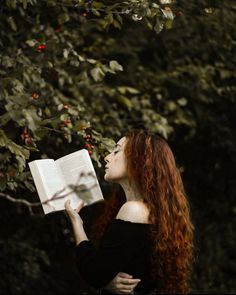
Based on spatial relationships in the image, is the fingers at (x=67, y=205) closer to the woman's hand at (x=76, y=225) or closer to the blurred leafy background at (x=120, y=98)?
the woman's hand at (x=76, y=225)

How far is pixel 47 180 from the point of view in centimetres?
251

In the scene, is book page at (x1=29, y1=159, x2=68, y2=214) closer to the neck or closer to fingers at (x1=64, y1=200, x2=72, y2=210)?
fingers at (x1=64, y1=200, x2=72, y2=210)

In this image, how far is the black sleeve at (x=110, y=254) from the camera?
2361mm

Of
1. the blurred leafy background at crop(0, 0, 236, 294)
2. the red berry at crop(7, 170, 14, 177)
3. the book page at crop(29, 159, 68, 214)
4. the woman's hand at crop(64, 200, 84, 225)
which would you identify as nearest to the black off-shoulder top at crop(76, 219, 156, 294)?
the woman's hand at crop(64, 200, 84, 225)

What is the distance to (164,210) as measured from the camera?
249 cm

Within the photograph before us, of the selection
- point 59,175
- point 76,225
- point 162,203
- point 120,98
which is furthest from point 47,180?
point 120,98

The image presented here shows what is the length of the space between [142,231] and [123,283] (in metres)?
0.21

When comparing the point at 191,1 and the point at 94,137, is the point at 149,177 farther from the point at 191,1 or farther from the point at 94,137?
the point at 191,1

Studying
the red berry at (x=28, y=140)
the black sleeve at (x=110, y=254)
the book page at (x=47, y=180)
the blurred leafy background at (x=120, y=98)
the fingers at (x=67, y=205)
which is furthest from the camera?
the blurred leafy background at (x=120, y=98)

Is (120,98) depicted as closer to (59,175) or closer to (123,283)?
(59,175)

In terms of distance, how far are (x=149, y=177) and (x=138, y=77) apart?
2864 mm

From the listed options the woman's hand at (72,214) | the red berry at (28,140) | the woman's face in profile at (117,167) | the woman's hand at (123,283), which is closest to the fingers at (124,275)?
the woman's hand at (123,283)

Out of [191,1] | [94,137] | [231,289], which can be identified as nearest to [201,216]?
[231,289]

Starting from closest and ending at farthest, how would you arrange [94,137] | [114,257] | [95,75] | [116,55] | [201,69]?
[114,257], [94,137], [95,75], [201,69], [116,55]
